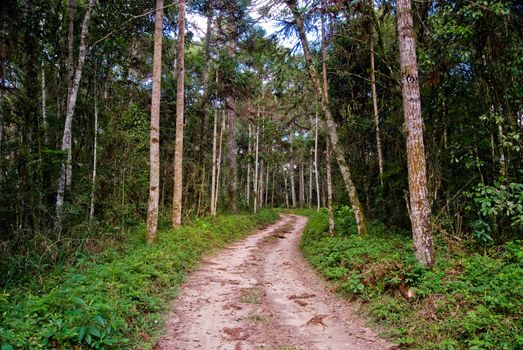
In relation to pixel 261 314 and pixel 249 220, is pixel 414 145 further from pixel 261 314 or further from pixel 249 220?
pixel 249 220

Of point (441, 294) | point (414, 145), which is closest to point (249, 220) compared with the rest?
point (414, 145)

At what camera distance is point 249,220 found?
16.9 metres

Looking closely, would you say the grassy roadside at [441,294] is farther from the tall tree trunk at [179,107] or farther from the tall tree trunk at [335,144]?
the tall tree trunk at [179,107]

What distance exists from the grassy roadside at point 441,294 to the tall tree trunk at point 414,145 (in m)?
0.43

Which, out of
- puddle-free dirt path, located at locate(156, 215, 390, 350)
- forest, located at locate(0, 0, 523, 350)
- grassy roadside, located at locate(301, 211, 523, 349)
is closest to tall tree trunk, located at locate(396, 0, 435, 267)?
forest, located at locate(0, 0, 523, 350)

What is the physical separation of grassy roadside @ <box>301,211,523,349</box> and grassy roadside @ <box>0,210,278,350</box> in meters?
3.34

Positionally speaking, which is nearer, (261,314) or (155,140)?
(261,314)

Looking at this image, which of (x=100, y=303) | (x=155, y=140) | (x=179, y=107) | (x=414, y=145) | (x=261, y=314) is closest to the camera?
(x=100, y=303)

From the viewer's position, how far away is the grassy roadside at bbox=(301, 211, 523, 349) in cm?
367

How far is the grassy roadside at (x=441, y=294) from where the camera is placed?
3672 millimetres

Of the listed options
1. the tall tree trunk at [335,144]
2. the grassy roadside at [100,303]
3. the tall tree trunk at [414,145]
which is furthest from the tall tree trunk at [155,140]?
the tall tree trunk at [414,145]

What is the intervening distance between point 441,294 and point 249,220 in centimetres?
1280

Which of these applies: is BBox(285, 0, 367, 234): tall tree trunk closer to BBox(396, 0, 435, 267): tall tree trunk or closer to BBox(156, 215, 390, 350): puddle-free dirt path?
BBox(156, 215, 390, 350): puddle-free dirt path

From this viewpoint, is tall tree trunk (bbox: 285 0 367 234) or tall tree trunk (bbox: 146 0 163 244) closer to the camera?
tall tree trunk (bbox: 146 0 163 244)
